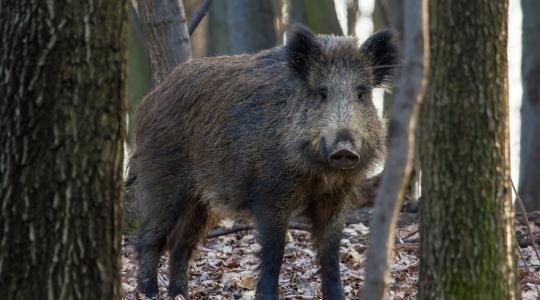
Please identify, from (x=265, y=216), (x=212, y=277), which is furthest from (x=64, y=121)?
(x=212, y=277)

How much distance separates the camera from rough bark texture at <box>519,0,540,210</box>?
39.9 feet

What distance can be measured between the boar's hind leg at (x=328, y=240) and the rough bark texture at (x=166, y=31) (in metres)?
2.46

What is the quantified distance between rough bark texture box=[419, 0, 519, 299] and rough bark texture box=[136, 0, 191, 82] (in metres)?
4.40

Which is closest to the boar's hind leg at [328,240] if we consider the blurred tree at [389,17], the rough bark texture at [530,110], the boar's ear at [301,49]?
the boar's ear at [301,49]

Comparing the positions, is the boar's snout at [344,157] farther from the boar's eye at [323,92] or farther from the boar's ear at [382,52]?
the boar's ear at [382,52]

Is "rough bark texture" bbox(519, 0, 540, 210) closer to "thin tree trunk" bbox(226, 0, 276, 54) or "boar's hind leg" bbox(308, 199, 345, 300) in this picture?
"thin tree trunk" bbox(226, 0, 276, 54)

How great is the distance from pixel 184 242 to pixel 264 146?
1.20m

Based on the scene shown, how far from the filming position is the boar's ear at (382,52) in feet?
22.9

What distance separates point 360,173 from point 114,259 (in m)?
3.20

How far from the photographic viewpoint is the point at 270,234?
21.6ft

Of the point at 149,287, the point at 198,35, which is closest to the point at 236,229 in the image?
the point at 149,287

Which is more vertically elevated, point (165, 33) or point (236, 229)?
point (165, 33)

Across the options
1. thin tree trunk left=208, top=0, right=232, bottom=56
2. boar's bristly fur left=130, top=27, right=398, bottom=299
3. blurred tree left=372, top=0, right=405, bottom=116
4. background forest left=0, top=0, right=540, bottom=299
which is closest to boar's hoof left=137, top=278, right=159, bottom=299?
boar's bristly fur left=130, top=27, right=398, bottom=299

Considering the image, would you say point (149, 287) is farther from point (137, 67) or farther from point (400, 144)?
point (137, 67)
